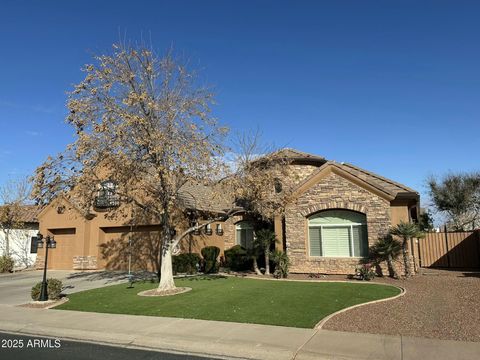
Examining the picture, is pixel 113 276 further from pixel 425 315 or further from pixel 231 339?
pixel 425 315

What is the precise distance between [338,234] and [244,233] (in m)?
7.41

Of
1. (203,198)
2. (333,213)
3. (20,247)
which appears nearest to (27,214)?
(20,247)

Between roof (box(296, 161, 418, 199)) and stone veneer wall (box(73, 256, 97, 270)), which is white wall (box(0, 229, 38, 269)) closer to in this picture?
stone veneer wall (box(73, 256, 97, 270))

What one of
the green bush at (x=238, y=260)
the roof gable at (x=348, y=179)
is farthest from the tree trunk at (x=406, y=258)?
the green bush at (x=238, y=260)

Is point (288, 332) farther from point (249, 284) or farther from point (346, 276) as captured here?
point (346, 276)

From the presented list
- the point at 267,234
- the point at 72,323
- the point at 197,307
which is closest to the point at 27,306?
the point at 72,323

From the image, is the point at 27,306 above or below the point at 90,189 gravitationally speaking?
below

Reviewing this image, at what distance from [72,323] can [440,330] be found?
8.72 meters

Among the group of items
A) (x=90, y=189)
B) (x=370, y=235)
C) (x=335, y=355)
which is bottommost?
(x=335, y=355)

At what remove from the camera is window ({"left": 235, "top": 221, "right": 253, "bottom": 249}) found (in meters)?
24.8

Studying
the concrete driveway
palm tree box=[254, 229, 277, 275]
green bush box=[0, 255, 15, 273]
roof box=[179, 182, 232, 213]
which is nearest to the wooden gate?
palm tree box=[254, 229, 277, 275]

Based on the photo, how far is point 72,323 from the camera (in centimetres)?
1069

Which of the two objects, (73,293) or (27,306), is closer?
(27,306)

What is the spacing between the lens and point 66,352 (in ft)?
26.7
